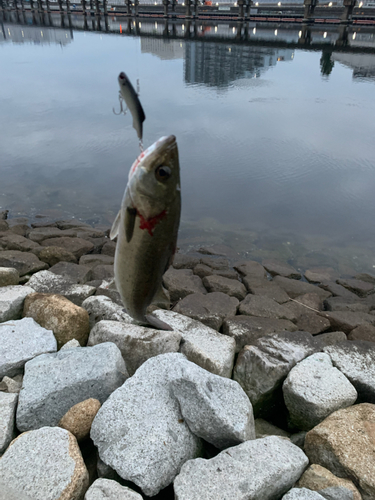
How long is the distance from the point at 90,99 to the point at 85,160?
9807 mm

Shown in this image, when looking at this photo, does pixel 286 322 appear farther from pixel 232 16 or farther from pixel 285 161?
pixel 232 16

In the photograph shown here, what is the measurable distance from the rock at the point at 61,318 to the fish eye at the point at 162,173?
302cm

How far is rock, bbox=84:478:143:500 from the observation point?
2.67 m

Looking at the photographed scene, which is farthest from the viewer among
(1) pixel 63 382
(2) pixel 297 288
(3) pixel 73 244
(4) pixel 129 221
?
(3) pixel 73 244

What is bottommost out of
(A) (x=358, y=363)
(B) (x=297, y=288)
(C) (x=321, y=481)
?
(B) (x=297, y=288)

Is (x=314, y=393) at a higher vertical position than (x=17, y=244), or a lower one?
higher

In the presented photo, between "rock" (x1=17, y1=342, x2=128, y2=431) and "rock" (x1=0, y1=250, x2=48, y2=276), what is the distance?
277 centimetres

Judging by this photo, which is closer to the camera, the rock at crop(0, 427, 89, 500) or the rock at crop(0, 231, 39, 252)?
the rock at crop(0, 427, 89, 500)

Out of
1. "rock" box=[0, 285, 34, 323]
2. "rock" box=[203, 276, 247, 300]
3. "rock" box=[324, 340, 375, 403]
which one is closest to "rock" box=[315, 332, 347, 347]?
"rock" box=[324, 340, 375, 403]

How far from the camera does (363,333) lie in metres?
5.02

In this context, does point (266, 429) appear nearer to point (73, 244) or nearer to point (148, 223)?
point (148, 223)

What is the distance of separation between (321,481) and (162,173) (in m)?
2.79

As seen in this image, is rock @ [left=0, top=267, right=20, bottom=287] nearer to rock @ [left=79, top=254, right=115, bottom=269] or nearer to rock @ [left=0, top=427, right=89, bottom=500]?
rock @ [left=79, top=254, right=115, bottom=269]

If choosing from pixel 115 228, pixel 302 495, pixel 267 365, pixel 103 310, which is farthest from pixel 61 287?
pixel 302 495
